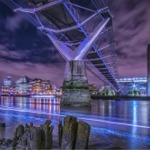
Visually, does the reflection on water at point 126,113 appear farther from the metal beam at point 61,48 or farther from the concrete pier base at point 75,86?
the metal beam at point 61,48

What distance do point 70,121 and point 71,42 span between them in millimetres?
28310

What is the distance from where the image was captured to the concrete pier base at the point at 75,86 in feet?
93.3

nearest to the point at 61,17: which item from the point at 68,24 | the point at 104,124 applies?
the point at 68,24

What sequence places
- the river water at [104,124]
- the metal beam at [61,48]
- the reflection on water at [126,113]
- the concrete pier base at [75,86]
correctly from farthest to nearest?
the metal beam at [61,48] → the concrete pier base at [75,86] → the reflection on water at [126,113] → the river water at [104,124]

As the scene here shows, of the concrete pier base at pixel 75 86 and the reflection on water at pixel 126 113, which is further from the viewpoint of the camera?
the concrete pier base at pixel 75 86

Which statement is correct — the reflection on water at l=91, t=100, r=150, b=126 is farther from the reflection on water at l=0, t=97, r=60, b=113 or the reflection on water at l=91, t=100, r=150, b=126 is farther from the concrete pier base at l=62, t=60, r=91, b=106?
the reflection on water at l=0, t=97, r=60, b=113

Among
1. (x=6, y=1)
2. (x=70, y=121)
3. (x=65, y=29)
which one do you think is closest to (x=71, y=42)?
(x=65, y=29)

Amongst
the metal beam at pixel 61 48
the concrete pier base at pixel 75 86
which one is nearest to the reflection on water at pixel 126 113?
the concrete pier base at pixel 75 86

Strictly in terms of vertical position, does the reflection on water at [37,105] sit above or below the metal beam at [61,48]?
below

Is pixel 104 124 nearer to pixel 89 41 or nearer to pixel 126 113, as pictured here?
pixel 126 113

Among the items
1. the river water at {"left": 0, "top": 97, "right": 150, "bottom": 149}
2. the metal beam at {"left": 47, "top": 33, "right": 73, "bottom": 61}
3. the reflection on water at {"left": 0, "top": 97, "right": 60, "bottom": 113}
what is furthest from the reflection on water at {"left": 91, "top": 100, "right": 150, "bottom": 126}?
the metal beam at {"left": 47, "top": 33, "right": 73, "bottom": 61}

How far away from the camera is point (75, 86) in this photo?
28750 mm

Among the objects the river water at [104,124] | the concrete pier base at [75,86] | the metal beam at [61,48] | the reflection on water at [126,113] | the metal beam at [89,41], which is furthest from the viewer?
the metal beam at [61,48]

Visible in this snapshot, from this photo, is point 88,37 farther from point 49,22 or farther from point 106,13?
point 49,22
